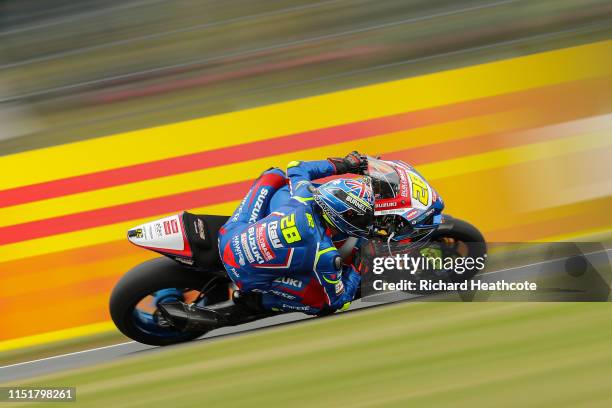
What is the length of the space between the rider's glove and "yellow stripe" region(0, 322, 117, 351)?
2567 millimetres

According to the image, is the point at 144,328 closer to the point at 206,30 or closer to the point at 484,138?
the point at 484,138

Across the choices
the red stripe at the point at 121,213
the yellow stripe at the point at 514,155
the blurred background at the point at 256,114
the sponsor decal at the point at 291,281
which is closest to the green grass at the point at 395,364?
the sponsor decal at the point at 291,281

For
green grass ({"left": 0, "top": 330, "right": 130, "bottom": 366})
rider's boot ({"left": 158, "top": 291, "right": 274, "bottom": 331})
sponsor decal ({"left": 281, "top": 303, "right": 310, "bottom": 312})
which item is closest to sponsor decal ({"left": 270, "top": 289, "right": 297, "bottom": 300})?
sponsor decal ({"left": 281, "top": 303, "right": 310, "bottom": 312})

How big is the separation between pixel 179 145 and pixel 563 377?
4.75 meters

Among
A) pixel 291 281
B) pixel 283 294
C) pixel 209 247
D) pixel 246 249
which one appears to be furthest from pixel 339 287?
pixel 209 247

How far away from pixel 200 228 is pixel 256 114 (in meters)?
2.78

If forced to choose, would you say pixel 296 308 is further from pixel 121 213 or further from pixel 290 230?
pixel 121 213

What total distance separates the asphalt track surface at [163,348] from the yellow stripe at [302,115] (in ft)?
7.16

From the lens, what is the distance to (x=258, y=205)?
5992 mm

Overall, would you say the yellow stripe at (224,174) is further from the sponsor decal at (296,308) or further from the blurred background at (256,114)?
the sponsor decal at (296,308)

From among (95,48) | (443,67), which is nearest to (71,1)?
(95,48)

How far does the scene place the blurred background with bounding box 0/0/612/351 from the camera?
752cm

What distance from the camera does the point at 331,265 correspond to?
5.47m

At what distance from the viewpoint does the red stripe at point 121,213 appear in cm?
774
